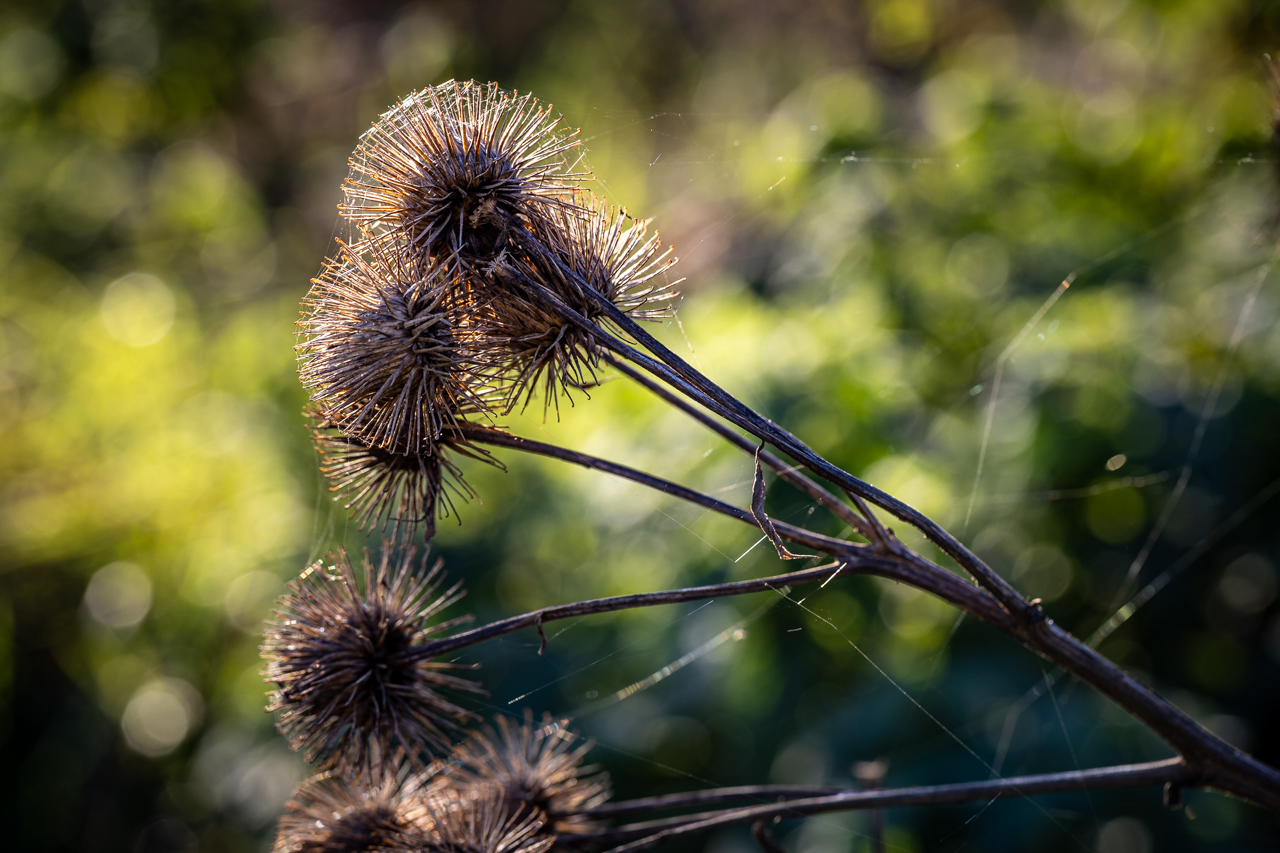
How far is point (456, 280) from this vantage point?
677 millimetres

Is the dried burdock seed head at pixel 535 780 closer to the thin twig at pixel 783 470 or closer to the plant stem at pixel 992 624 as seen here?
the plant stem at pixel 992 624

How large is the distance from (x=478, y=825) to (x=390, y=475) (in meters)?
0.33

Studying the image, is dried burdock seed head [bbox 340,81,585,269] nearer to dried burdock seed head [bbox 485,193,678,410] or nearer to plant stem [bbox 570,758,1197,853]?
dried burdock seed head [bbox 485,193,678,410]

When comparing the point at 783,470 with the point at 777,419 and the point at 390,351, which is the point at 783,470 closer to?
the point at 390,351

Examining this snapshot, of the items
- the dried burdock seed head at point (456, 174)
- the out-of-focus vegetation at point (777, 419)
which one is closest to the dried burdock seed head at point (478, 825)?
the out-of-focus vegetation at point (777, 419)

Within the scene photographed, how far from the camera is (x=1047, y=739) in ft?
5.60

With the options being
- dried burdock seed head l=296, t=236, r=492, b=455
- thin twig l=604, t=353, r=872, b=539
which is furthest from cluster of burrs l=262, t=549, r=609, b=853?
thin twig l=604, t=353, r=872, b=539

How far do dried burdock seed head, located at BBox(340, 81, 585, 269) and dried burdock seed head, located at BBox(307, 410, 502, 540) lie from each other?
18cm

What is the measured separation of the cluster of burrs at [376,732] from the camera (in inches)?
30.6

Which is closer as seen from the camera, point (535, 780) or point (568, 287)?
point (568, 287)

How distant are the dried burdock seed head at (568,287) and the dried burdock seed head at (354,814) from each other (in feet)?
1.33

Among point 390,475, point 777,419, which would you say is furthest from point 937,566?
point 777,419

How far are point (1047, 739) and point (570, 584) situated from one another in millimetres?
1262

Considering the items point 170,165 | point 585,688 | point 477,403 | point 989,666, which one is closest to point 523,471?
point 585,688
